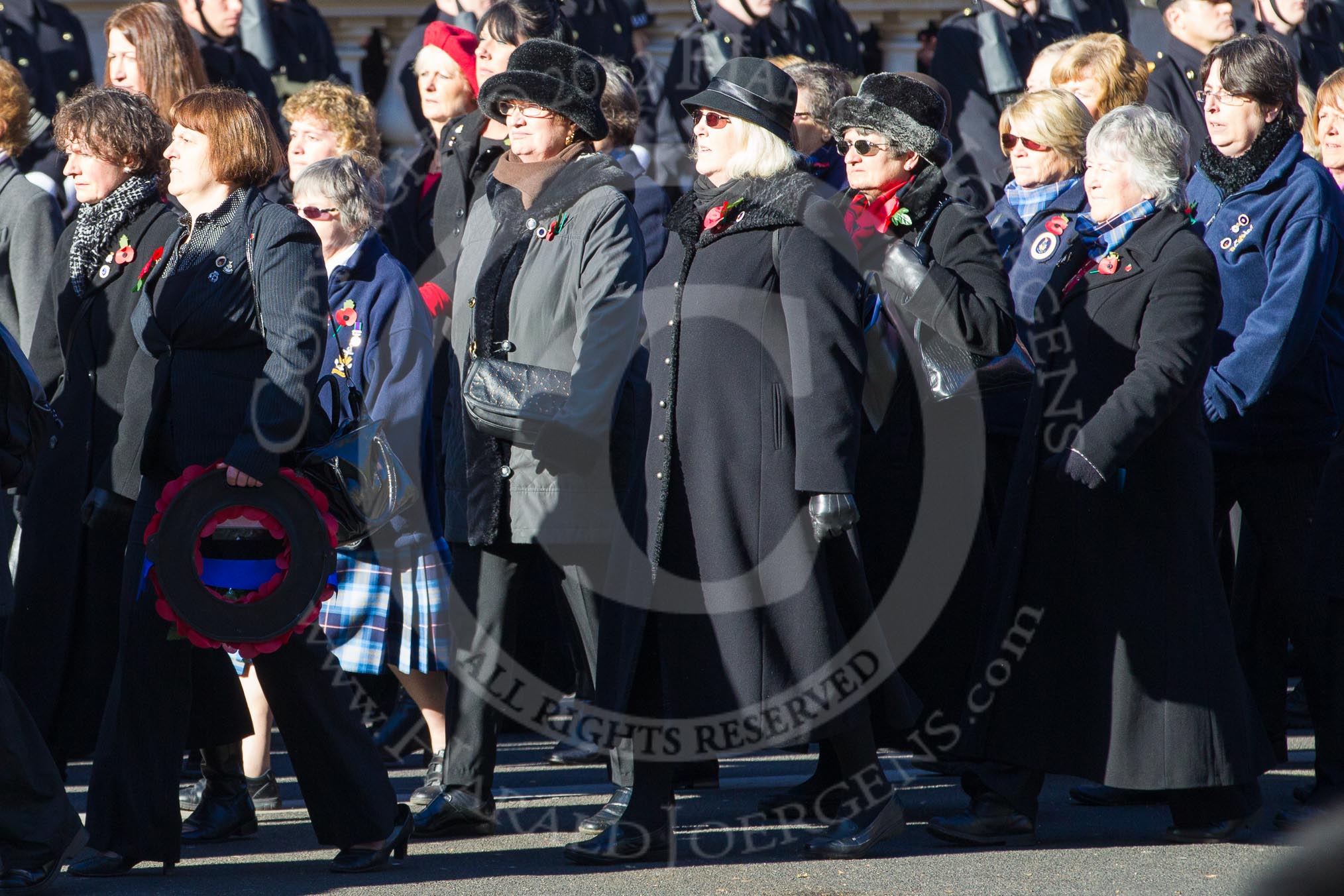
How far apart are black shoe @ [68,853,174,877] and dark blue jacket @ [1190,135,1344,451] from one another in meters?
3.12

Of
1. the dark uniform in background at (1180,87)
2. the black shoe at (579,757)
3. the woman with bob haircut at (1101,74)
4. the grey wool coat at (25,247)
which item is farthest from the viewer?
the dark uniform in background at (1180,87)

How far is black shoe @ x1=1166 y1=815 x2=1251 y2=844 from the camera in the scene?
4.73 metres

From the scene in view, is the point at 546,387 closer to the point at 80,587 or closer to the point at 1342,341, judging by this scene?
the point at 80,587

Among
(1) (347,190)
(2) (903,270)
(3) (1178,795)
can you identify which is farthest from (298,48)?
(3) (1178,795)

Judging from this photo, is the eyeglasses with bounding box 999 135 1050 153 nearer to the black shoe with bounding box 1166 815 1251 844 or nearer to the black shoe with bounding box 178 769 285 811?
the black shoe with bounding box 1166 815 1251 844

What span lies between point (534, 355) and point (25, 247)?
2.06 meters

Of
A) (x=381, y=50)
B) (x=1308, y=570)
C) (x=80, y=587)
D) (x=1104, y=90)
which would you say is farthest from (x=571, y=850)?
(x=381, y=50)

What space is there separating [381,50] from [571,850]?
25.0 ft

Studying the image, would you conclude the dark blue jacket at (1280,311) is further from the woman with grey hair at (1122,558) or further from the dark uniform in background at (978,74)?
the dark uniform in background at (978,74)

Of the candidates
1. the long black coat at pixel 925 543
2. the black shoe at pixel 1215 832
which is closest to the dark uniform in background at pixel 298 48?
the long black coat at pixel 925 543

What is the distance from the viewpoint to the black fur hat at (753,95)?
4.62 m

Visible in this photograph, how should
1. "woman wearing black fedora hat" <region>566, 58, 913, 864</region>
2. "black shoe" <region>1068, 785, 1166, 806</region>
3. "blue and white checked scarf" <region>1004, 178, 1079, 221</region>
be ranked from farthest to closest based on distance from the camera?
"blue and white checked scarf" <region>1004, 178, 1079, 221</region> < "black shoe" <region>1068, 785, 1166, 806</region> < "woman wearing black fedora hat" <region>566, 58, 913, 864</region>

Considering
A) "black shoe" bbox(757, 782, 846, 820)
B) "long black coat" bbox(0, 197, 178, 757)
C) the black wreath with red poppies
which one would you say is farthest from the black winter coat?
"black shoe" bbox(757, 782, 846, 820)

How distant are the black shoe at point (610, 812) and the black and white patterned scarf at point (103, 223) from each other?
2037mm
